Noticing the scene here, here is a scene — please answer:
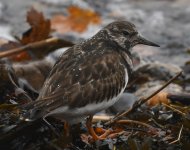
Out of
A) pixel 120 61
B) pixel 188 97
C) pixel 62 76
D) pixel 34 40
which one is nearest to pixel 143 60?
pixel 34 40

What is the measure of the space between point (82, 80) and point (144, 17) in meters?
3.68

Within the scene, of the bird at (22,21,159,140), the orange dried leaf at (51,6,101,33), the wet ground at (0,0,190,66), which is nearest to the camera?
the bird at (22,21,159,140)

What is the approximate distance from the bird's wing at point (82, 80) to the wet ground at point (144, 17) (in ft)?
7.66

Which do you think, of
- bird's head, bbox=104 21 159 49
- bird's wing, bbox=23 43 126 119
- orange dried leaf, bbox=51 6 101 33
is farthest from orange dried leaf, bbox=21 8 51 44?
orange dried leaf, bbox=51 6 101 33

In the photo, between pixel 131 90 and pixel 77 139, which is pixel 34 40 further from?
pixel 77 139

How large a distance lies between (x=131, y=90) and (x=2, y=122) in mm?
1585

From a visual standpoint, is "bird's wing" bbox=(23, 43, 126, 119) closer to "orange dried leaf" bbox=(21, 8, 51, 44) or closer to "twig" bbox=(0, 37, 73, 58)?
"twig" bbox=(0, 37, 73, 58)

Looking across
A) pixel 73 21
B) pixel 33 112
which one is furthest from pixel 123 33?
pixel 73 21

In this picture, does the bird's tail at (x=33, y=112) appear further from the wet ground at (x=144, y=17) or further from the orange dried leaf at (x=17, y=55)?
the wet ground at (x=144, y=17)

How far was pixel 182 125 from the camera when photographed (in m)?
3.28

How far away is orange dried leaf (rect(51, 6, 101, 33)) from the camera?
20.4 ft

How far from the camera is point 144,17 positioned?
6.70 meters

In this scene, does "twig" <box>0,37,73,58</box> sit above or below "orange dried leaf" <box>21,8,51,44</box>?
below

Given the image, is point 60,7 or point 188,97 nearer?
point 188,97
